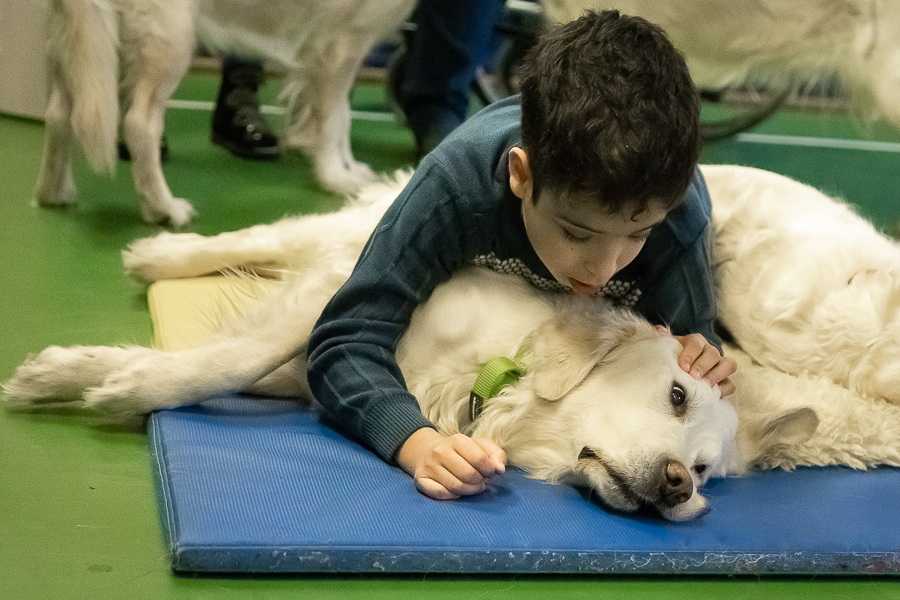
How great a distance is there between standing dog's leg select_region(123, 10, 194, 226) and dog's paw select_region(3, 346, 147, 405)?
1298 mm

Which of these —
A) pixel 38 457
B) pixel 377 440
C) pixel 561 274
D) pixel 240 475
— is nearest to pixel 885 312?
pixel 561 274

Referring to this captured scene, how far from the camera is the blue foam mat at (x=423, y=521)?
125cm

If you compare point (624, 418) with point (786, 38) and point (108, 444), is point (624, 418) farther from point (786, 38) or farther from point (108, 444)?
point (786, 38)

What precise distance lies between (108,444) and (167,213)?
1461 mm

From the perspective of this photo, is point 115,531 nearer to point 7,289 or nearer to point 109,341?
point 109,341

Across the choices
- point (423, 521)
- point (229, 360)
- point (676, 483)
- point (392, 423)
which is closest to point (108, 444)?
point (229, 360)

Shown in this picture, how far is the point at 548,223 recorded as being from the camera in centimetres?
141

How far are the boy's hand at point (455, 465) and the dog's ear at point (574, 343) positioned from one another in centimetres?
18

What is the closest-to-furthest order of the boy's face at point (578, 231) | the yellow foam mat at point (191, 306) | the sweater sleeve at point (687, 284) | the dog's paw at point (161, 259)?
the boy's face at point (578, 231) < the sweater sleeve at point (687, 284) < the yellow foam mat at point (191, 306) < the dog's paw at point (161, 259)

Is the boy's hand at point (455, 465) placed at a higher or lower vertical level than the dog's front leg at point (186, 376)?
higher

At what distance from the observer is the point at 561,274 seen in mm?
1491

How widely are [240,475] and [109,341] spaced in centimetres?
75

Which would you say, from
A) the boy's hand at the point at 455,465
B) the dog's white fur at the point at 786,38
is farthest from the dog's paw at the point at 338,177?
the boy's hand at the point at 455,465

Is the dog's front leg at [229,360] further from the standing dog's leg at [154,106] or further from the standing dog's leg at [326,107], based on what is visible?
the standing dog's leg at [326,107]
